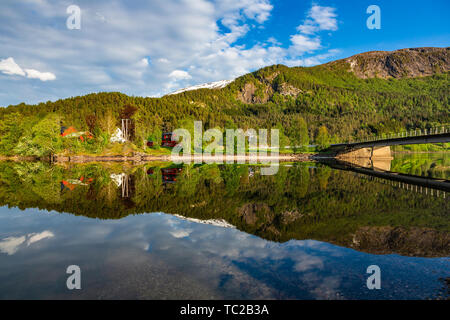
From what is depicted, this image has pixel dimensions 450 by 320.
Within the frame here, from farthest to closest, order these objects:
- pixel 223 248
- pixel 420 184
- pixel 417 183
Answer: pixel 417 183 → pixel 420 184 → pixel 223 248

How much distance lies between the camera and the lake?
6.86m

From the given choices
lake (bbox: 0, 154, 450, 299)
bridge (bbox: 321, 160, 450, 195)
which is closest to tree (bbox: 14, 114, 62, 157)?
lake (bbox: 0, 154, 450, 299)

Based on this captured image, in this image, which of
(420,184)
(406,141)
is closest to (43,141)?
(420,184)

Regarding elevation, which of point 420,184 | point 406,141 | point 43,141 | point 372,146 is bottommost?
point 420,184

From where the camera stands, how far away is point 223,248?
10094 millimetres

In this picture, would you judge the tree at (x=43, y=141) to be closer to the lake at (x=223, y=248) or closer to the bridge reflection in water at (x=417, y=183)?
the lake at (x=223, y=248)

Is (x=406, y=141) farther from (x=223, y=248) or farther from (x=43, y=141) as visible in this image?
(x=43, y=141)

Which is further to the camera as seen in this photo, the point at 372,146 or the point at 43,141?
the point at 372,146

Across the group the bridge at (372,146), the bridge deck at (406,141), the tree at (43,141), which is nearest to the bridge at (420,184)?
the bridge deck at (406,141)

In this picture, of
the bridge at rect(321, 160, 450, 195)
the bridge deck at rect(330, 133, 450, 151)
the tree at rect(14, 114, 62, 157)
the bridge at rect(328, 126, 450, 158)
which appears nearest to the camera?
the bridge at rect(321, 160, 450, 195)

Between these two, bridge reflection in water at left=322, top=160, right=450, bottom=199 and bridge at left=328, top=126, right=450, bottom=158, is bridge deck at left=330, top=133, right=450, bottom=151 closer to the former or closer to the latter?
bridge at left=328, top=126, right=450, bottom=158
